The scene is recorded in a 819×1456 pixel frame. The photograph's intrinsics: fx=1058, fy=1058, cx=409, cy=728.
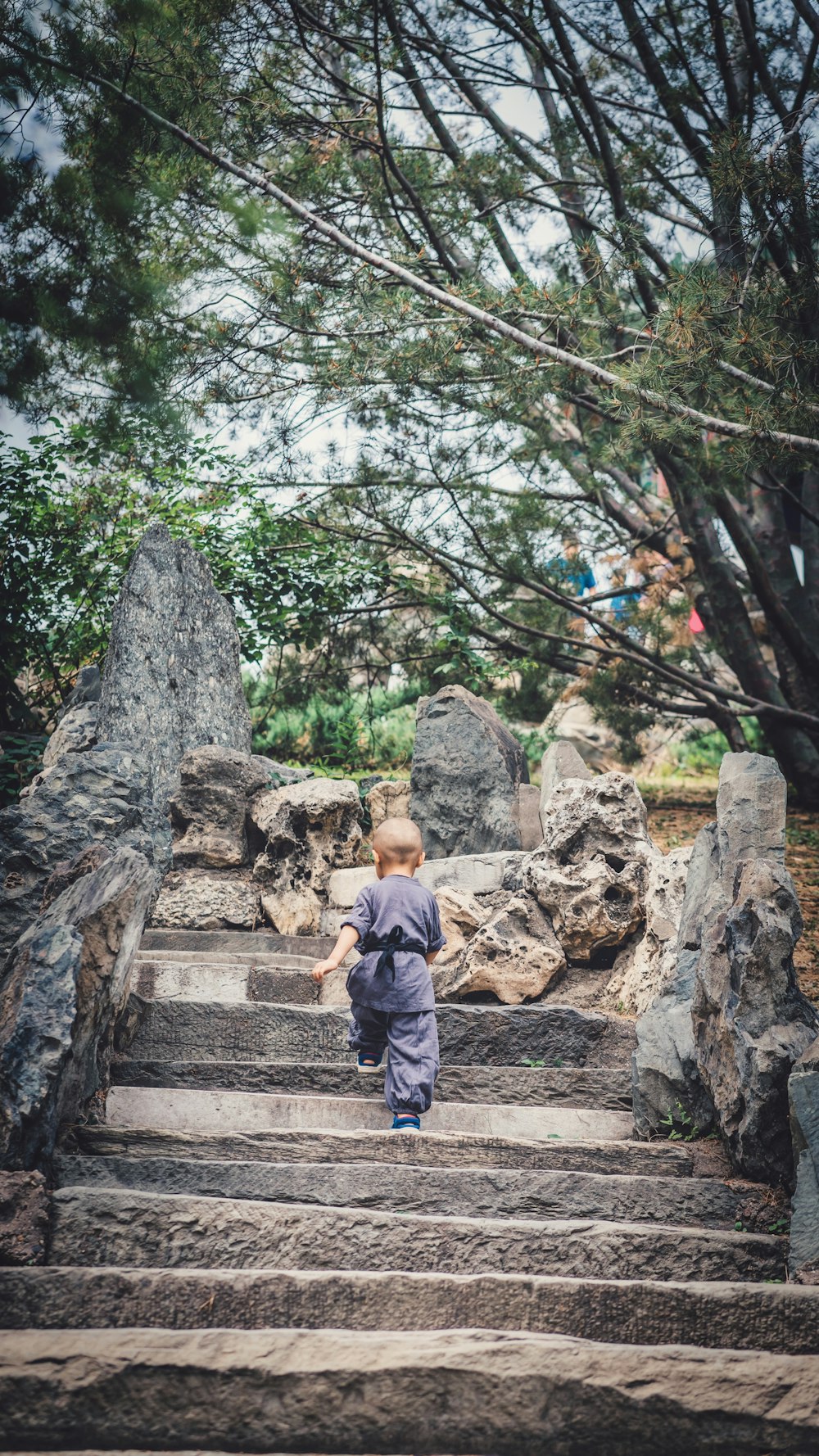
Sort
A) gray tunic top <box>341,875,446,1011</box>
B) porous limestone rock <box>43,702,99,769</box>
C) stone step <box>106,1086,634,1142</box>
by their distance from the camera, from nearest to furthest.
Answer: stone step <box>106,1086,634,1142</box> < gray tunic top <box>341,875,446,1011</box> < porous limestone rock <box>43,702,99,769</box>

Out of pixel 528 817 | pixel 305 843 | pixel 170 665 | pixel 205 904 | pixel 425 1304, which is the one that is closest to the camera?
pixel 425 1304

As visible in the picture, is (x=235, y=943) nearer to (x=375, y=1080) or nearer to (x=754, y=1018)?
(x=375, y=1080)

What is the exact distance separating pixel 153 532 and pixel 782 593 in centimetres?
548

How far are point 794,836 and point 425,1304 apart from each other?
696 centimetres

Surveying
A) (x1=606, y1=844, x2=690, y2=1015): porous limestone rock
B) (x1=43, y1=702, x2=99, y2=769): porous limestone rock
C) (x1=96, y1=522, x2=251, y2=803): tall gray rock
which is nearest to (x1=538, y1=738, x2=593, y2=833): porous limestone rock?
(x1=606, y1=844, x2=690, y2=1015): porous limestone rock

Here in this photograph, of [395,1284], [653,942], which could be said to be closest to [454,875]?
[653,942]

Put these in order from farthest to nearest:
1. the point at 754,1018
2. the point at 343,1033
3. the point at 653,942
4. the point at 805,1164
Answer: the point at 653,942 → the point at 343,1033 → the point at 754,1018 → the point at 805,1164

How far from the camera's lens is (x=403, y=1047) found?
3637 millimetres

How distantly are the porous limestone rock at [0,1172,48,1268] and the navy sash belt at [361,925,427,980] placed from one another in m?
1.42

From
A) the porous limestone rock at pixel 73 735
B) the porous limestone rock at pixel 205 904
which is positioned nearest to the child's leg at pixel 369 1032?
the porous limestone rock at pixel 205 904

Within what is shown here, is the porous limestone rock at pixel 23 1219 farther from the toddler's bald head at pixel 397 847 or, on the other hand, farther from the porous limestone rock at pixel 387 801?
the porous limestone rock at pixel 387 801

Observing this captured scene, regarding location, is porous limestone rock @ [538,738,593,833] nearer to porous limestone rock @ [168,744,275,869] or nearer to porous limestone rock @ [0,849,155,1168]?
porous limestone rock @ [168,744,275,869]

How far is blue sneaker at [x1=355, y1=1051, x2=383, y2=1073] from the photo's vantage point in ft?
12.6

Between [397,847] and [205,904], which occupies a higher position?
[397,847]
